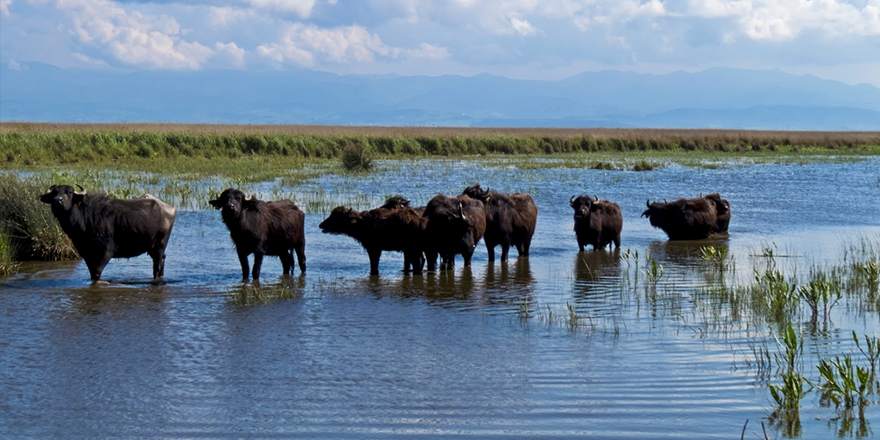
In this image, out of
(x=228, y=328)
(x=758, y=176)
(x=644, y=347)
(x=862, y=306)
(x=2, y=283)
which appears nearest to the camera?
(x=644, y=347)

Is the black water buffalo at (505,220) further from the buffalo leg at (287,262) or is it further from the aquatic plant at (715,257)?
the buffalo leg at (287,262)

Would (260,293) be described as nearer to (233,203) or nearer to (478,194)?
(233,203)

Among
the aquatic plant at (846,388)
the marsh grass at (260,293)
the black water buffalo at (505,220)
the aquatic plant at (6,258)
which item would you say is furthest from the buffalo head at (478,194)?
the aquatic plant at (846,388)

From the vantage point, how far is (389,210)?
12.4 meters

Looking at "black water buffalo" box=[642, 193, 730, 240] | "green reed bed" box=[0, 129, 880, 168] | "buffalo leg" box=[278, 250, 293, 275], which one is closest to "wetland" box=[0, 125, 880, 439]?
"buffalo leg" box=[278, 250, 293, 275]

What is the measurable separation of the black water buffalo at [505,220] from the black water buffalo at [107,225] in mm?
4566

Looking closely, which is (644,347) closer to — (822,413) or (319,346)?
(822,413)

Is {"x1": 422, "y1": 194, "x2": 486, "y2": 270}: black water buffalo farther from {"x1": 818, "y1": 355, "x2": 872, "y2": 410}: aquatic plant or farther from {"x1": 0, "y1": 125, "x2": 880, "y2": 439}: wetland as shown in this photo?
{"x1": 818, "y1": 355, "x2": 872, "y2": 410}: aquatic plant

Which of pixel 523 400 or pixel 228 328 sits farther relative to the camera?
pixel 228 328

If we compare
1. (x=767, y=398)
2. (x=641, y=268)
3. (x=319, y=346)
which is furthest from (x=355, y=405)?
(x=641, y=268)

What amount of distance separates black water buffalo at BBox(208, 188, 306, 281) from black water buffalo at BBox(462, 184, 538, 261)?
2909 millimetres

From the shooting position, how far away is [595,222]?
1484cm

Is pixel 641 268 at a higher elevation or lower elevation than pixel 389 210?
lower

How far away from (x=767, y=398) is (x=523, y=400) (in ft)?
5.28
